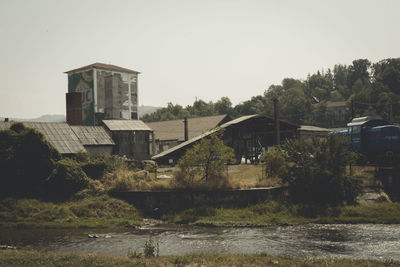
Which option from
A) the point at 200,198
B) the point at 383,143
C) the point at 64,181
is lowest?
the point at 200,198

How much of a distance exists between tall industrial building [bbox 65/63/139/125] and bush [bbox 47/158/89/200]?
36.3 metres

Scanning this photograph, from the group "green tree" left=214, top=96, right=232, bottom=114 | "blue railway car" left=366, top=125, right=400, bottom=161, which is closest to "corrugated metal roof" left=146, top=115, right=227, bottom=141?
"blue railway car" left=366, top=125, right=400, bottom=161

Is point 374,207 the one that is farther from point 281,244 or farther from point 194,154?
point 194,154

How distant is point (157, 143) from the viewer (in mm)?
57125

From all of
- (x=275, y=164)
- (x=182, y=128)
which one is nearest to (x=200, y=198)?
(x=275, y=164)

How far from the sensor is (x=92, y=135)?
129ft

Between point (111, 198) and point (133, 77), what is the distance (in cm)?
4734

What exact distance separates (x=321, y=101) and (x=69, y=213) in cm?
9704

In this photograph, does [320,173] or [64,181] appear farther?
[64,181]

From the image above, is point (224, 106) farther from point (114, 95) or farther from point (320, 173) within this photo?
point (320, 173)

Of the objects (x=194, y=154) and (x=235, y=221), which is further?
(x=194, y=154)

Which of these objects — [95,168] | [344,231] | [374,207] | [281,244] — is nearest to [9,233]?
[95,168]

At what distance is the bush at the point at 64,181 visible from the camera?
2720cm

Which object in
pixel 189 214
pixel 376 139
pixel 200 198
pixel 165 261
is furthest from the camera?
pixel 376 139
